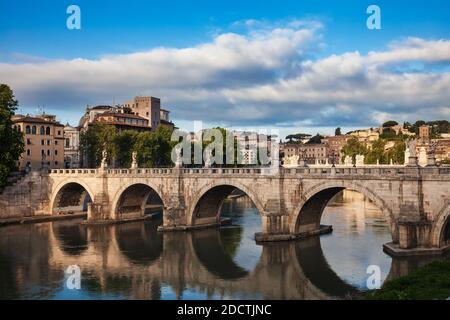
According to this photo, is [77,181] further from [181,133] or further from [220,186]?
[181,133]

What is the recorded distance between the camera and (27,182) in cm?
5250

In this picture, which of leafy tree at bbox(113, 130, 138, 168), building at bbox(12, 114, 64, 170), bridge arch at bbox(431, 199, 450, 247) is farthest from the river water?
leafy tree at bbox(113, 130, 138, 168)

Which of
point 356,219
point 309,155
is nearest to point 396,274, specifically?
point 356,219

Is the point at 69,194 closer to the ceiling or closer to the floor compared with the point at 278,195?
closer to the floor

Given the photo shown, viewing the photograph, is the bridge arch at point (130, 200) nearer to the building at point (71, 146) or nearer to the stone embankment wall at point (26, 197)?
the stone embankment wall at point (26, 197)

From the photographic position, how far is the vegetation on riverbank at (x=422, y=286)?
17423mm

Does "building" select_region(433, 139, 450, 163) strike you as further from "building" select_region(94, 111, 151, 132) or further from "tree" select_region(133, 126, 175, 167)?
"building" select_region(94, 111, 151, 132)

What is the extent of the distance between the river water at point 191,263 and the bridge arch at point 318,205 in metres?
1.27

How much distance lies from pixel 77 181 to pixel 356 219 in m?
30.0

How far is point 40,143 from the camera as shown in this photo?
61750 mm

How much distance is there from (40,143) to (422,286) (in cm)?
5409
